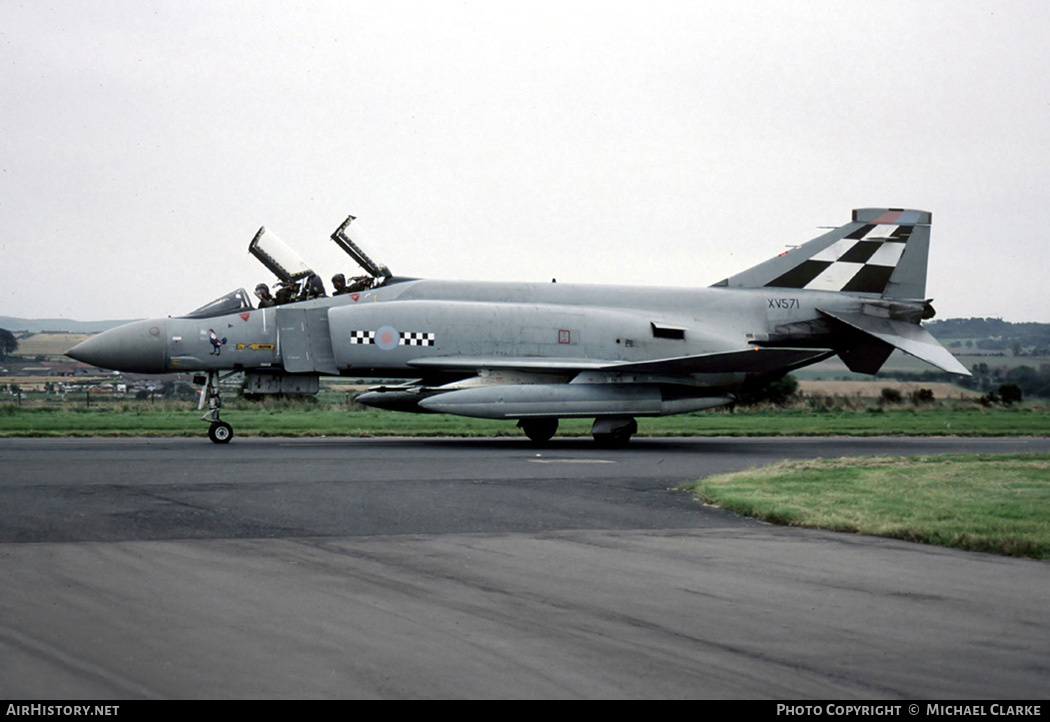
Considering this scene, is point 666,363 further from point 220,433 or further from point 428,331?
point 220,433

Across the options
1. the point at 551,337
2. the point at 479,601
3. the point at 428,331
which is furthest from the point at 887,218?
Answer: the point at 479,601

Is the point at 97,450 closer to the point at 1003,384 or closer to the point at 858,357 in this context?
the point at 858,357

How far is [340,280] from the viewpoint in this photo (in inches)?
853

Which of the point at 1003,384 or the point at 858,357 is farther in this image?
the point at 1003,384

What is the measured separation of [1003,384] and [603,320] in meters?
22.5

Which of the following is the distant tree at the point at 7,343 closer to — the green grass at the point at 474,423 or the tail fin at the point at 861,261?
the green grass at the point at 474,423

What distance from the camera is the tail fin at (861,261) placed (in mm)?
23250

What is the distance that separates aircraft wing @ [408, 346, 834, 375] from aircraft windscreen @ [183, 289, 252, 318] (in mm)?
3569

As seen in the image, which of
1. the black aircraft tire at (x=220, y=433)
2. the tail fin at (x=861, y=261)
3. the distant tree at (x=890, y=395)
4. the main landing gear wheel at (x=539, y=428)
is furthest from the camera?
the distant tree at (x=890, y=395)

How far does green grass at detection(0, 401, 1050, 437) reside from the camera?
953 inches

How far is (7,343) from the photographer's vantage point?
117ft

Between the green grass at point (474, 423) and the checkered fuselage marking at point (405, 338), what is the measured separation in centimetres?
340

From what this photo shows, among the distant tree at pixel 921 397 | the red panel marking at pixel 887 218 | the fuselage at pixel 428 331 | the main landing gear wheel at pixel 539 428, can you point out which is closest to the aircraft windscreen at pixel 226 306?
the fuselage at pixel 428 331

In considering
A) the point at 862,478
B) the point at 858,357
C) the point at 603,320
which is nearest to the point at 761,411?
the point at 858,357
